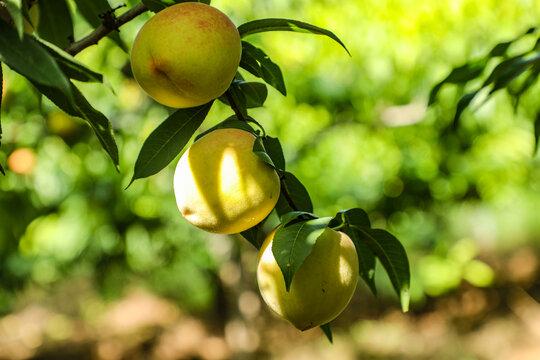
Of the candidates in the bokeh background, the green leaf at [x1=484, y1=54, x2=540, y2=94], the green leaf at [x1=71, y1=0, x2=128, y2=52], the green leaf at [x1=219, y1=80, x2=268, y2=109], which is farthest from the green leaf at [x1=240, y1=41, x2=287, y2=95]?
the bokeh background

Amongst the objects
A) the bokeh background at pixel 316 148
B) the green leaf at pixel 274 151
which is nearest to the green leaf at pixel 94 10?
the green leaf at pixel 274 151

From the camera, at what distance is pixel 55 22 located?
0.89 m

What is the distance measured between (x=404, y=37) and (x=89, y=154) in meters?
1.40

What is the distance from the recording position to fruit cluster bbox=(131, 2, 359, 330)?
1.84 feet

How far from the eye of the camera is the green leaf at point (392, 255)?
657 millimetres

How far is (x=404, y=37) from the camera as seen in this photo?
7.09 ft

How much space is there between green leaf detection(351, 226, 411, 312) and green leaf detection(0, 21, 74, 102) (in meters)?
0.40

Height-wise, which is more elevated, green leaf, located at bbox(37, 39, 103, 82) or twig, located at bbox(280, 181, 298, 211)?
green leaf, located at bbox(37, 39, 103, 82)

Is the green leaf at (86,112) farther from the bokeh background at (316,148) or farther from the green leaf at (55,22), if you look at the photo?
the bokeh background at (316,148)

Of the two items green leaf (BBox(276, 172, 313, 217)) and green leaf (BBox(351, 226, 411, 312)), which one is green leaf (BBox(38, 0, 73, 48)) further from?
green leaf (BBox(351, 226, 411, 312))

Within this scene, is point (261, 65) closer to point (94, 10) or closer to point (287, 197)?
point (287, 197)

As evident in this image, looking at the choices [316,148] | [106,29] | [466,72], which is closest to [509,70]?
[466,72]

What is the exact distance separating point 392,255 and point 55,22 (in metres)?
0.67

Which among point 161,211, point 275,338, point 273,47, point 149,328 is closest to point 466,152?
point 273,47
